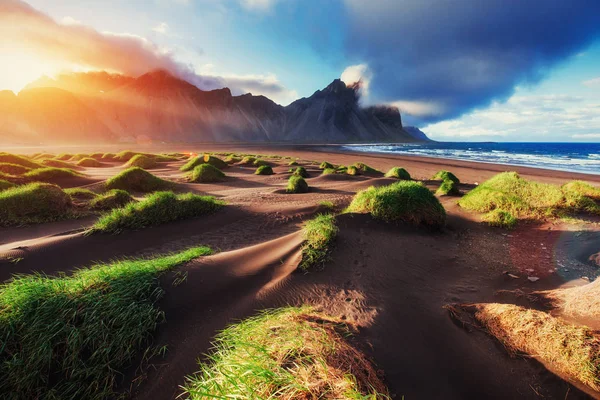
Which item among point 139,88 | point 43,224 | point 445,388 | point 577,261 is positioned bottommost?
point 43,224

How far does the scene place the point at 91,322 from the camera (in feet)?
9.07

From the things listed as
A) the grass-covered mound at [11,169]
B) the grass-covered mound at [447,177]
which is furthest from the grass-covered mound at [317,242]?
the grass-covered mound at [11,169]

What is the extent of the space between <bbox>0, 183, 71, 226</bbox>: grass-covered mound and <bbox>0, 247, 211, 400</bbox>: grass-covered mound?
666 centimetres

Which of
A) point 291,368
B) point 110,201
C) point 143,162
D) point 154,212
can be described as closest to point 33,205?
point 110,201

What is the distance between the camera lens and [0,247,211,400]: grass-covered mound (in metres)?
2.35

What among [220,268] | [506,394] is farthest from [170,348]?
[506,394]

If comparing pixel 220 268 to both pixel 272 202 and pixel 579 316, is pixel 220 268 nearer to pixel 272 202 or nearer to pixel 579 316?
pixel 579 316

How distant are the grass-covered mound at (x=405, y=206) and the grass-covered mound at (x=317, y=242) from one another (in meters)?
1.54

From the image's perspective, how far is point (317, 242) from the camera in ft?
17.1

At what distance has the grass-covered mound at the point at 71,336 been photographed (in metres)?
2.35

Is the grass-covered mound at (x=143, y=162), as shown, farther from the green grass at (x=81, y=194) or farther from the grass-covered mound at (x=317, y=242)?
the grass-covered mound at (x=317, y=242)

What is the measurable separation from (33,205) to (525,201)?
1575 centimetres

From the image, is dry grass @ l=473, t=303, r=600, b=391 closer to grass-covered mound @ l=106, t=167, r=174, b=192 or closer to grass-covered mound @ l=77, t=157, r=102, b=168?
grass-covered mound @ l=106, t=167, r=174, b=192

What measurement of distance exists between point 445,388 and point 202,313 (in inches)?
119
